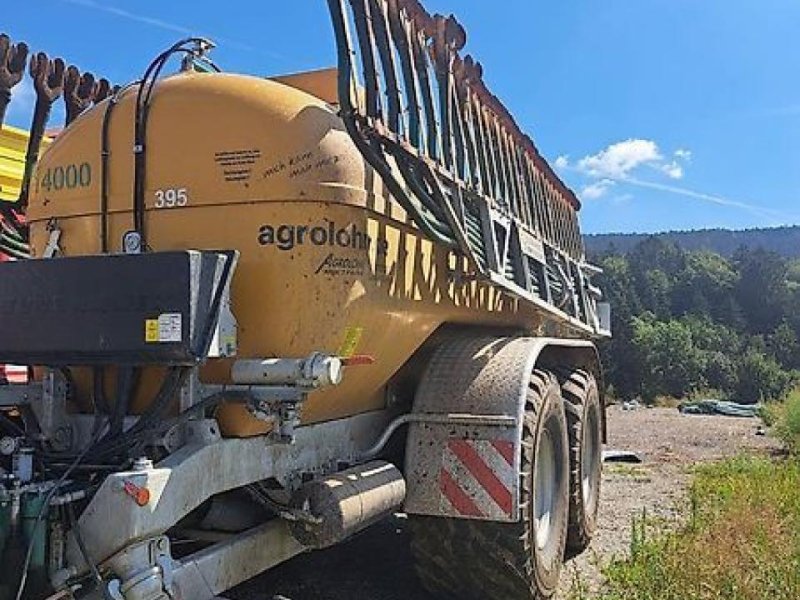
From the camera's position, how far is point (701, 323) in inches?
2581

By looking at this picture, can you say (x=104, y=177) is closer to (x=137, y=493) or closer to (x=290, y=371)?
(x=290, y=371)

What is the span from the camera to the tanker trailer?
296 centimetres

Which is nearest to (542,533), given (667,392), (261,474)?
(261,474)

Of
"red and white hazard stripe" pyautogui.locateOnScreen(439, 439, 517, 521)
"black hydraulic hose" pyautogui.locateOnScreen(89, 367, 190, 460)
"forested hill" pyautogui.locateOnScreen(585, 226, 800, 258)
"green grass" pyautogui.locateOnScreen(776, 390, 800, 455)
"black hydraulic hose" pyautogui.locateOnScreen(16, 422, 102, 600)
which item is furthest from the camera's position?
"forested hill" pyautogui.locateOnScreen(585, 226, 800, 258)

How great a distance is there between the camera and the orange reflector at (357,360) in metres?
3.53

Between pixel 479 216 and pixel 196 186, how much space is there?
1.62 m

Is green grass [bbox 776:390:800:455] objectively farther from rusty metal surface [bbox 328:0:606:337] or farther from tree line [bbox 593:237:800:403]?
tree line [bbox 593:237:800:403]

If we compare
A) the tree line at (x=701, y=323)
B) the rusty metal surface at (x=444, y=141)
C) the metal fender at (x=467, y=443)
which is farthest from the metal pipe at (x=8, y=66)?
the tree line at (x=701, y=323)

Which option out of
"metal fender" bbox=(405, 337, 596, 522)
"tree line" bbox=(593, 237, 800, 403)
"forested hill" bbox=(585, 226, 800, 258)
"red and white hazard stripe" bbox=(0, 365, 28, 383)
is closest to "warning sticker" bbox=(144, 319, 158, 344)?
"red and white hazard stripe" bbox=(0, 365, 28, 383)

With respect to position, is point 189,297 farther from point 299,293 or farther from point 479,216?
point 479,216

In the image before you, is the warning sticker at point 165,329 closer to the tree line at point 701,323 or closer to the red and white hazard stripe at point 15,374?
the red and white hazard stripe at point 15,374

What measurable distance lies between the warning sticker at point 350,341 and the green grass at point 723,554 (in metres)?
2.04

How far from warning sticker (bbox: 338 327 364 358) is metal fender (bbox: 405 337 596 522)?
82 cm

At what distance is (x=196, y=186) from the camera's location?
3461 mm
